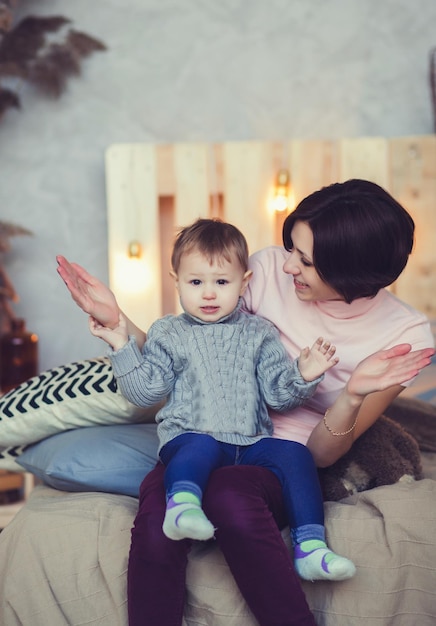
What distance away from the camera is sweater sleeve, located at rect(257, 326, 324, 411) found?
1.59 m

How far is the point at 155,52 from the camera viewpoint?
3152 millimetres

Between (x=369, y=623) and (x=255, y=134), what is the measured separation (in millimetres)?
2205

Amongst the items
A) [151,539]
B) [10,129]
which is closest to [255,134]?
[10,129]

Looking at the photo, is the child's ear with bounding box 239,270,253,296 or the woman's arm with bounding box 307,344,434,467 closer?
the woman's arm with bounding box 307,344,434,467

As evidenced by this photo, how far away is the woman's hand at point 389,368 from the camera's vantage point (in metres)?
1.44

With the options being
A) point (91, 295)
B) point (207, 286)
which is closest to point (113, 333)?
point (91, 295)

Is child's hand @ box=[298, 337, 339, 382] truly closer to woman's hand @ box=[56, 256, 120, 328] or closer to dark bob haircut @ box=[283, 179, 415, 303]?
dark bob haircut @ box=[283, 179, 415, 303]

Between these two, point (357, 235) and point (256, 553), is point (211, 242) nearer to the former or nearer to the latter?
point (357, 235)

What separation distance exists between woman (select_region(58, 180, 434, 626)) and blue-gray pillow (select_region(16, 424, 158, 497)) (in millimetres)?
190

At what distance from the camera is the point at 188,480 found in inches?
54.6

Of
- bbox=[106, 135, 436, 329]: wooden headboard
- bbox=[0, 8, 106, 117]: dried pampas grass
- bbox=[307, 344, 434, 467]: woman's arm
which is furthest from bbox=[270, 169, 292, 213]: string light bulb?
bbox=[307, 344, 434, 467]: woman's arm

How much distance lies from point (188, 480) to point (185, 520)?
124mm

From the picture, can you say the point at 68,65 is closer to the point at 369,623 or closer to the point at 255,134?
the point at 255,134

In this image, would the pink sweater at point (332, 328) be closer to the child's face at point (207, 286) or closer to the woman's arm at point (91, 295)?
the child's face at point (207, 286)
